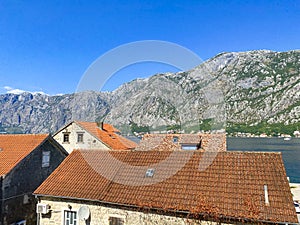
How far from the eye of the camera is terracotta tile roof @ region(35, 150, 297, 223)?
11.9m

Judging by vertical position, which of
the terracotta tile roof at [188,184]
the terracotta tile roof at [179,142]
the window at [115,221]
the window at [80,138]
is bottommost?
the window at [115,221]

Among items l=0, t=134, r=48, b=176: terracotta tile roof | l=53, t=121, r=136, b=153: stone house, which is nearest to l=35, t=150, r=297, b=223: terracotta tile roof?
l=0, t=134, r=48, b=176: terracotta tile roof

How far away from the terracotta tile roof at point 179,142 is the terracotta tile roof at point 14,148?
10478 mm

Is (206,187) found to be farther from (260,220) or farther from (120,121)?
A: (120,121)

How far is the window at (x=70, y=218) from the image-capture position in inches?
576

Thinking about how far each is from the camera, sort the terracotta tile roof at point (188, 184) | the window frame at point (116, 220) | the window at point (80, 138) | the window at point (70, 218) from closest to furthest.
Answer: the terracotta tile roof at point (188, 184) → the window frame at point (116, 220) → the window at point (70, 218) → the window at point (80, 138)

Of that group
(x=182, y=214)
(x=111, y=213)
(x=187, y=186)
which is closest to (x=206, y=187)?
(x=187, y=186)

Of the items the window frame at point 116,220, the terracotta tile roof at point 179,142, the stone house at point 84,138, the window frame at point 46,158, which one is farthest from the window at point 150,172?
the stone house at point 84,138

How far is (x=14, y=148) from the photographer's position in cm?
2114

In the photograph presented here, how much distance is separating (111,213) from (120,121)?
11456cm

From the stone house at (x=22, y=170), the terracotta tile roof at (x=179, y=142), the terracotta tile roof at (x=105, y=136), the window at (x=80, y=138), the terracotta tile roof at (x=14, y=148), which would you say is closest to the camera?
the stone house at (x=22, y=170)

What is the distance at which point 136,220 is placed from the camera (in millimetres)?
13180

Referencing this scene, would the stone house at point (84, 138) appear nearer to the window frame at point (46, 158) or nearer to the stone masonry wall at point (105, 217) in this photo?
the window frame at point (46, 158)

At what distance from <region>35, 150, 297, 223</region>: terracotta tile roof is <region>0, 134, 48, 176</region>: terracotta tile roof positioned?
4200mm
